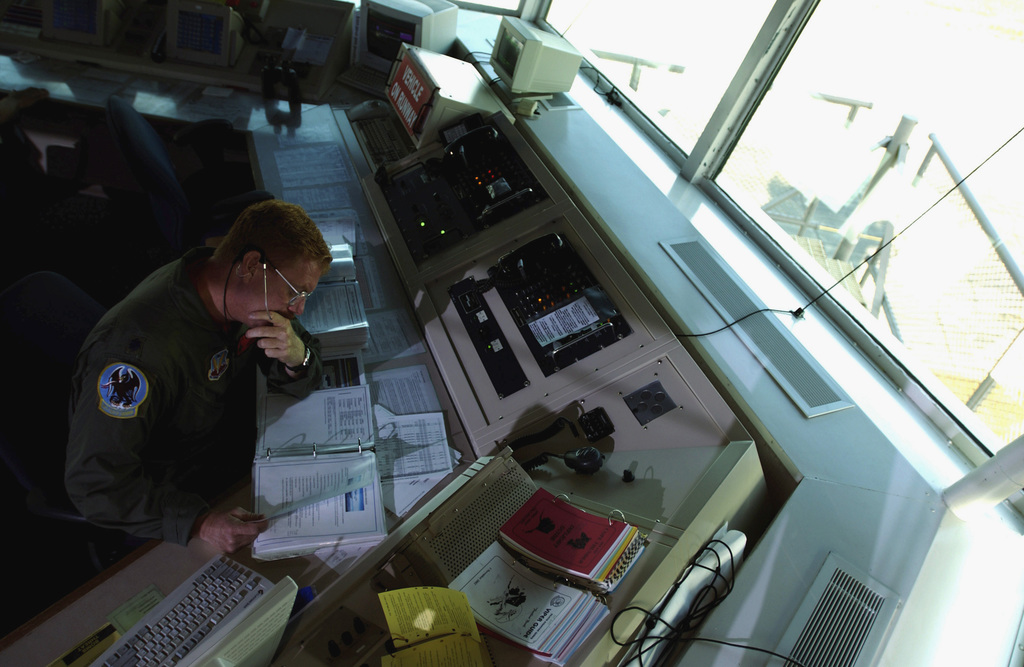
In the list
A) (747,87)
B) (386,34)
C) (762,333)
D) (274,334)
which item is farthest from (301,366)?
(386,34)

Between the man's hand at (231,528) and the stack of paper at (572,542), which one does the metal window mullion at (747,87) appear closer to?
the stack of paper at (572,542)

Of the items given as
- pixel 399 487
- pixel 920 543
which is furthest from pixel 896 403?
pixel 399 487

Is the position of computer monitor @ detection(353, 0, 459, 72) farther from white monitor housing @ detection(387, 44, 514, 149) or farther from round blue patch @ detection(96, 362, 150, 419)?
round blue patch @ detection(96, 362, 150, 419)

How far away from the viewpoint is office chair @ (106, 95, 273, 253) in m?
2.10

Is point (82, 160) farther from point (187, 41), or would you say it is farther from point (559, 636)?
point (559, 636)

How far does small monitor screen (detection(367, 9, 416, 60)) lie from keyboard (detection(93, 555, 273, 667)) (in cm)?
262

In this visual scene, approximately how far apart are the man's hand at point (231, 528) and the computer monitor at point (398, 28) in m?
2.50

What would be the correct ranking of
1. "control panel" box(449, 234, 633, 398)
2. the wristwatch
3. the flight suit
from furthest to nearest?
"control panel" box(449, 234, 633, 398) → the wristwatch → the flight suit

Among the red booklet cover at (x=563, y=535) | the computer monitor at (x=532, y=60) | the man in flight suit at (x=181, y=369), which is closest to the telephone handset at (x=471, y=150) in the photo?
the computer monitor at (x=532, y=60)

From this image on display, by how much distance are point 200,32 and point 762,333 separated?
3020 millimetres

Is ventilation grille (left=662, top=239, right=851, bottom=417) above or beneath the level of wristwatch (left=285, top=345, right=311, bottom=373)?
above

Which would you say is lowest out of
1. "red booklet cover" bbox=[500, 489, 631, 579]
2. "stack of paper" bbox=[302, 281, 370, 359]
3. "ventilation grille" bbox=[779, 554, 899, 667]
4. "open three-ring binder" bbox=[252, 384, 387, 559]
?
"open three-ring binder" bbox=[252, 384, 387, 559]

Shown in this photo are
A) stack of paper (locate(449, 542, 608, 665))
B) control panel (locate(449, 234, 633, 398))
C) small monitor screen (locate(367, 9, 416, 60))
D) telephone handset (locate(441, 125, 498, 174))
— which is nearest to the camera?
stack of paper (locate(449, 542, 608, 665))

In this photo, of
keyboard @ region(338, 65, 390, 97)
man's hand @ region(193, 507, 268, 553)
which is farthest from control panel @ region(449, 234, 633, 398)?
keyboard @ region(338, 65, 390, 97)
